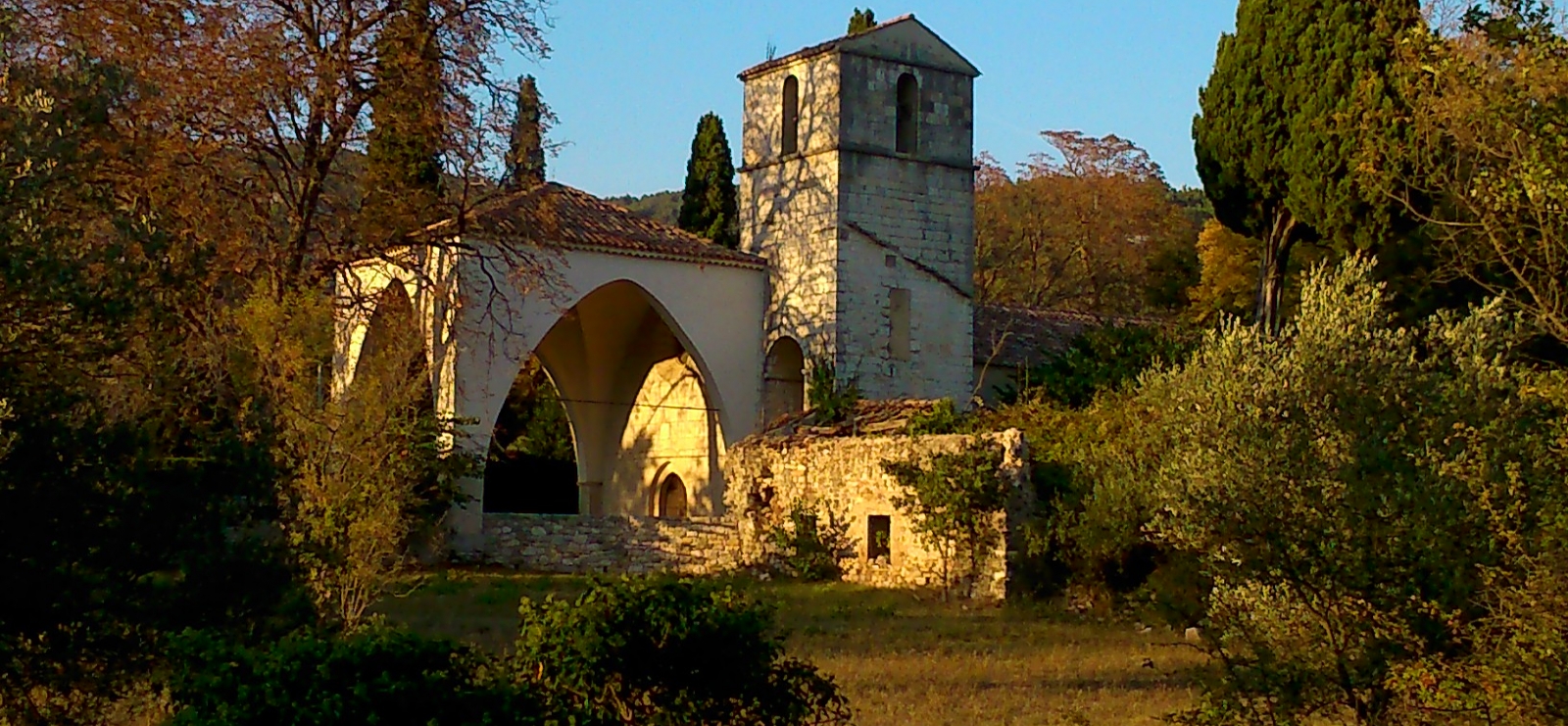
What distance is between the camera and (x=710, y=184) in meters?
32.5

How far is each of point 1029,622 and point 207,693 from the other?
37.1 ft

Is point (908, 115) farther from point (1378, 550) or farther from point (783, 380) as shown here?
point (1378, 550)

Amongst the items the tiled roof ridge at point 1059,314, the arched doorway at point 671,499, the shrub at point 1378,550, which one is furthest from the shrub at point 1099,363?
the shrub at point 1378,550

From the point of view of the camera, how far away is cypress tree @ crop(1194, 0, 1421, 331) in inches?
776

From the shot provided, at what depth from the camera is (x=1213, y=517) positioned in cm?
740

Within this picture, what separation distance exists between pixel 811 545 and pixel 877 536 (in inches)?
36.7

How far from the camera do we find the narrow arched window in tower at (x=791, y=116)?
26438 millimetres

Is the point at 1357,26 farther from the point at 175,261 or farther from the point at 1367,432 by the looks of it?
the point at 175,261

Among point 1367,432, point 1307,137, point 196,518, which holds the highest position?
point 1307,137

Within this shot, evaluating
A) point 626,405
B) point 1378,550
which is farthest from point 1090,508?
point 626,405

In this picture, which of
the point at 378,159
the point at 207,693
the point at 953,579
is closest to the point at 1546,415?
the point at 207,693

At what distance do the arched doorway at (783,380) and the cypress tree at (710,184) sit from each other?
6.27m

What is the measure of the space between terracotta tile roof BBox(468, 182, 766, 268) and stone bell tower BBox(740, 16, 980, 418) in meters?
1.23

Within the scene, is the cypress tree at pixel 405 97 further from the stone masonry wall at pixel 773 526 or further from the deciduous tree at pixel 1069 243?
the deciduous tree at pixel 1069 243
